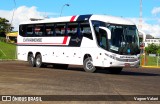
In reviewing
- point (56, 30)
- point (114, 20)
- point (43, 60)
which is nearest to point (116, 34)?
point (114, 20)

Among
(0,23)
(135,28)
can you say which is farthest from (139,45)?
(0,23)

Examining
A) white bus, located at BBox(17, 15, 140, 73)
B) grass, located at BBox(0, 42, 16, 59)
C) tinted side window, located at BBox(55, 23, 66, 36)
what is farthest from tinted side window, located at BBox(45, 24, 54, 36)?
grass, located at BBox(0, 42, 16, 59)

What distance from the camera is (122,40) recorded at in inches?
965

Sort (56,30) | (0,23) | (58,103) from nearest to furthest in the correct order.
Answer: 1. (58,103)
2. (56,30)
3. (0,23)

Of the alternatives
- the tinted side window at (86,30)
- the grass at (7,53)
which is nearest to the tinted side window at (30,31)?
the tinted side window at (86,30)

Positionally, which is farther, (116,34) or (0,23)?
(0,23)

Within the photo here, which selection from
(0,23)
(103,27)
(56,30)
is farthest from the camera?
(0,23)

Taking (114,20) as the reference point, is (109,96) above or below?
below

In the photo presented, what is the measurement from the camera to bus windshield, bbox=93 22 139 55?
24234mm

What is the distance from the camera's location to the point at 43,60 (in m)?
30.1

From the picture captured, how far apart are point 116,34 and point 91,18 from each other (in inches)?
70.7

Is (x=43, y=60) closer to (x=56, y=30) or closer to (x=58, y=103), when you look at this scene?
(x=56, y=30)

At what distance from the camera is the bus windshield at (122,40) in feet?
79.5

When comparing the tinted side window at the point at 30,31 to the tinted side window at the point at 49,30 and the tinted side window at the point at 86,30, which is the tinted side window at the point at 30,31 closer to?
the tinted side window at the point at 49,30
